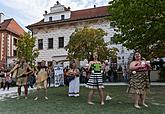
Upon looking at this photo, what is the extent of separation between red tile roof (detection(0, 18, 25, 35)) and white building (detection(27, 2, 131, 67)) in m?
8.98

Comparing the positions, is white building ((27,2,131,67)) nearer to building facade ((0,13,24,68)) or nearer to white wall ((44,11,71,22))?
white wall ((44,11,71,22))

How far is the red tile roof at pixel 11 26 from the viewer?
5479 centimetres

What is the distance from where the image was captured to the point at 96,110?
910 centimetres

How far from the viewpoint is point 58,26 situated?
1781 inches

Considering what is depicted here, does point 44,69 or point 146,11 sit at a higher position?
point 146,11

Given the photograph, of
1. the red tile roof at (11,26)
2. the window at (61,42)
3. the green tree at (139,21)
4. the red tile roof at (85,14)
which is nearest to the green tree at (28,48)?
the window at (61,42)

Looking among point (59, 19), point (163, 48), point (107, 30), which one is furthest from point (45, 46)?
point (163, 48)

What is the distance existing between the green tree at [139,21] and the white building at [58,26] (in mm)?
19502

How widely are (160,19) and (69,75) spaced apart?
30.2 ft

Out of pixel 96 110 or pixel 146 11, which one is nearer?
pixel 96 110

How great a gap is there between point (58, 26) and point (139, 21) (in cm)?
2559

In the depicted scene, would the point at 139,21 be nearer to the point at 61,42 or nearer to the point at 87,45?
the point at 87,45

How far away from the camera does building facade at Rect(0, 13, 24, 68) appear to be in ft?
170

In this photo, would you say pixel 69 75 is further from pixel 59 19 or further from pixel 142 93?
pixel 59 19
